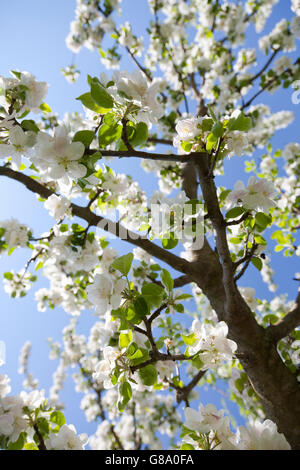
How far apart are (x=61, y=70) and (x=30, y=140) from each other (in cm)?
362

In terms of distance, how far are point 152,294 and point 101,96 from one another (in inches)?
24.7

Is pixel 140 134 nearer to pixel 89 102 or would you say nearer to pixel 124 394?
pixel 89 102

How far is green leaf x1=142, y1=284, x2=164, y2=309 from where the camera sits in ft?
2.85

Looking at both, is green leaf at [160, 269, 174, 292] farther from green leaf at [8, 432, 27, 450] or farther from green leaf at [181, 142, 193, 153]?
green leaf at [8, 432, 27, 450]

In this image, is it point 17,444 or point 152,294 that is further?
point 17,444

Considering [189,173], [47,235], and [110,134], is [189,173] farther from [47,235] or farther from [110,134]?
[110,134]

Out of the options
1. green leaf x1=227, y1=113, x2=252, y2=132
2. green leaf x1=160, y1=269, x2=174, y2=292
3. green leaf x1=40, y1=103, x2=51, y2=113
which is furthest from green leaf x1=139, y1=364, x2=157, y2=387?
green leaf x1=40, y1=103, x2=51, y2=113

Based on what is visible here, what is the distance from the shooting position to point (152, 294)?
0.87m

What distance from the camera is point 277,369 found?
1.16m

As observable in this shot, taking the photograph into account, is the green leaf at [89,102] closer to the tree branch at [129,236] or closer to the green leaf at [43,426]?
the tree branch at [129,236]

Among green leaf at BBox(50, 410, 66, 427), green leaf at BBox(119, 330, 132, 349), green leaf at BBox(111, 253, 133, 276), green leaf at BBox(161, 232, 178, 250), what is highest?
green leaf at BBox(161, 232, 178, 250)

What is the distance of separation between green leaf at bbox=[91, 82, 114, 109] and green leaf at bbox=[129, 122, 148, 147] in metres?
0.13

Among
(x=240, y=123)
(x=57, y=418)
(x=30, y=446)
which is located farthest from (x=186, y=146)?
(x=30, y=446)
